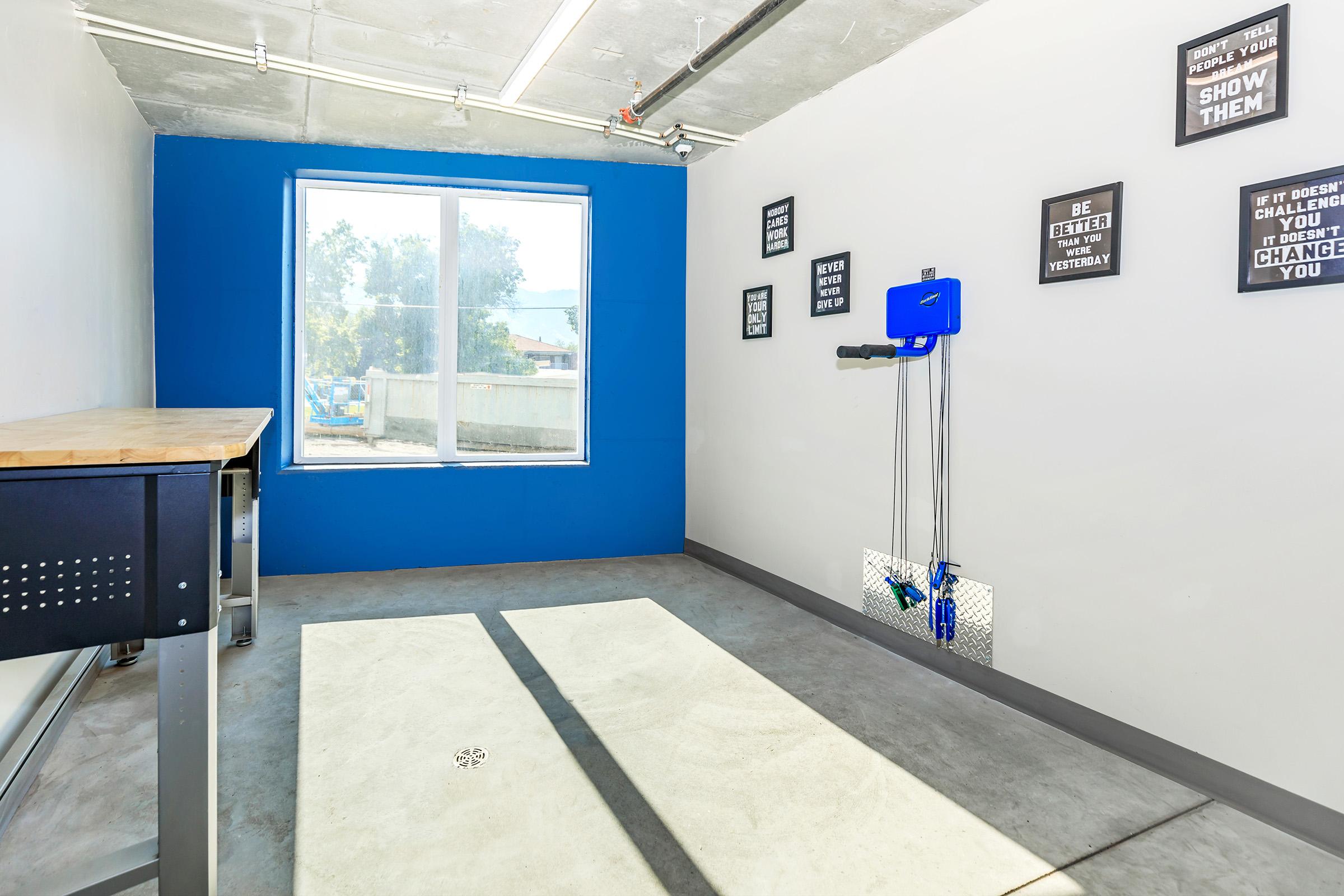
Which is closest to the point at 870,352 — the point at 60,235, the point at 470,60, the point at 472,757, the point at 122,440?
the point at 472,757

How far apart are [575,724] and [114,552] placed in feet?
5.52

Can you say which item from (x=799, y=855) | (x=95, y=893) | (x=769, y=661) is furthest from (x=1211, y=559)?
(x=95, y=893)

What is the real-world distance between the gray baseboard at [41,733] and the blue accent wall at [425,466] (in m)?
1.86

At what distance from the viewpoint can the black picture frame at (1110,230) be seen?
254 cm

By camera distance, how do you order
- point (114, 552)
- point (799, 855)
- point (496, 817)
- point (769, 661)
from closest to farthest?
point (114, 552) → point (799, 855) → point (496, 817) → point (769, 661)

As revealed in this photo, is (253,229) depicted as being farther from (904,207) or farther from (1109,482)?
(1109,482)

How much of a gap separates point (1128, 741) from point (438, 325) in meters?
4.55

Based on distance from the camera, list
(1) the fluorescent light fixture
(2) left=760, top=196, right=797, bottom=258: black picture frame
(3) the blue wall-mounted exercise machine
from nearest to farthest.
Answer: (1) the fluorescent light fixture → (3) the blue wall-mounted exercise machine → (2) left=760, top=196, right=797, bottom=258: black picture frame

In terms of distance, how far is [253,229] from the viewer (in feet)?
15.3

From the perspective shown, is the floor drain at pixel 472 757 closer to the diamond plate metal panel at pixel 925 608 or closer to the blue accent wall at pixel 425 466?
the diamond plate metal panel at pixel 925 608

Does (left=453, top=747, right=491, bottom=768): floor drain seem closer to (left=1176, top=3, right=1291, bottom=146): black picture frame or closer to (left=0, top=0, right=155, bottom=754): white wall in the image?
(left=0, top=0, right=155, bottom=754): white wall

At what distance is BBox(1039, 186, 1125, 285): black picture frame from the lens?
2.54 m

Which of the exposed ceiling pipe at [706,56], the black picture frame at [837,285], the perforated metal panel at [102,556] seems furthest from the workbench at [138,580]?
the black picture frame at [837,285]

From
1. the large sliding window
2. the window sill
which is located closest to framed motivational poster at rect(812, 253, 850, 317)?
the large sliding window
